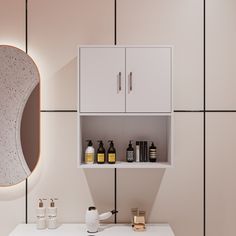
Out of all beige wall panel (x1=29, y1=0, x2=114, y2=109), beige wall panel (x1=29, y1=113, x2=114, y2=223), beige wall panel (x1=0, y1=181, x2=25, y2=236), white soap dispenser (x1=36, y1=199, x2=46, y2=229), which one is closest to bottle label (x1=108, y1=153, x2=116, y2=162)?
beige wall panel (x1=29, y1=113, x2=114, y2=223)

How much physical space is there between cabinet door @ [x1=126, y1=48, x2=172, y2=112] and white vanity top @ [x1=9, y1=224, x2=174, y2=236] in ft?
Result: 3.10

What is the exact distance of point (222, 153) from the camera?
3098 millimetres

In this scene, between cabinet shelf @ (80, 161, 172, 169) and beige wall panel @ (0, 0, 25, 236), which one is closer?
cabinet shelf @ (80, 161, 172, 169)

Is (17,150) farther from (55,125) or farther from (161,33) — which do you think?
(161,33)

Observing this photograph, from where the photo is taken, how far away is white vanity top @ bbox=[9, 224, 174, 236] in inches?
110

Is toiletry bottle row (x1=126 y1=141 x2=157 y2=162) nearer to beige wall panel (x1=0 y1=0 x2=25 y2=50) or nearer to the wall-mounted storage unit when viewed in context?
the wall-mounted storage unit

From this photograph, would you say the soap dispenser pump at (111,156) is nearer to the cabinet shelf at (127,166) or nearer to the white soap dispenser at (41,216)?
the cabinet shelf at (127,166)

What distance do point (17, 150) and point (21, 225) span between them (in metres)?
0.61

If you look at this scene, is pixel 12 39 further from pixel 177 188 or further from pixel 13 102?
pixel 177 188

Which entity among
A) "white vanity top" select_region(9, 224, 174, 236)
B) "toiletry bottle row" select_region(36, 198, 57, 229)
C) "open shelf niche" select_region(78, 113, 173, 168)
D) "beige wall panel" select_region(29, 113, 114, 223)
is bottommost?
"white vanity top" select_region(9, 224, 174, 236)

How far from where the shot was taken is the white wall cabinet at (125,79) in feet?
9.20

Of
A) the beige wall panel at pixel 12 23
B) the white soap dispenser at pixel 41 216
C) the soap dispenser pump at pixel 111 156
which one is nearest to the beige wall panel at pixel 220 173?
the soap dispenser pump at pixel 111 156

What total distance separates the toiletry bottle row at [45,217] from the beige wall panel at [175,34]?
133 centimetres

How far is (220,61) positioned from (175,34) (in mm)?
443
